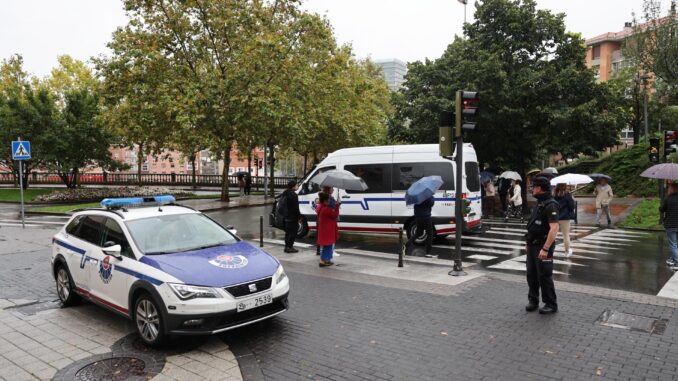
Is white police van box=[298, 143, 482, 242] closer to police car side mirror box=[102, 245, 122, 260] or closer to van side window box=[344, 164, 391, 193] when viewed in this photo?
van side window box=[344, 164, 391, 193]

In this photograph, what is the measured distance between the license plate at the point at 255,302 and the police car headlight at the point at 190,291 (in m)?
0.31

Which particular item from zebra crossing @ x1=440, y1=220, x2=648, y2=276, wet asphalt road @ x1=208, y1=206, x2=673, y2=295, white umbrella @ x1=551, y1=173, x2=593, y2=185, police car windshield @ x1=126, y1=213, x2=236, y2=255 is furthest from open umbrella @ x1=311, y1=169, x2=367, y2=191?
white umbrella @ x1=551, y1=173, x2=593, y2=185

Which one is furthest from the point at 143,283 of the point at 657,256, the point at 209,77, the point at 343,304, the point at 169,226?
the point at 209,77

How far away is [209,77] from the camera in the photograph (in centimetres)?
2389

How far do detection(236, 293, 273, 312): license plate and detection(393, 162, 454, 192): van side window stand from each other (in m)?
7.99

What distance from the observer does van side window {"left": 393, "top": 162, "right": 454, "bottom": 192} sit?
1288 cm

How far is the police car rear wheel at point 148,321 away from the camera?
18.0 ft

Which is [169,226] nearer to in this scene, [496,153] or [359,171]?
[359,171]

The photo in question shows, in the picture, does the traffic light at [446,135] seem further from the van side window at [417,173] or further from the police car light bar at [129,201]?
the police car light bar at [129,201]

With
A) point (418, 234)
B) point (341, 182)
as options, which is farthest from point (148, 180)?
point (341, 182)

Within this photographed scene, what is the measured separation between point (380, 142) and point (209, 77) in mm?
19265

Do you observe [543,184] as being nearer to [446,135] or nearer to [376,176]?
[446,135]

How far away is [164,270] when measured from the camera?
556 centimetres

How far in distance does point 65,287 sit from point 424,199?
23.4ft
